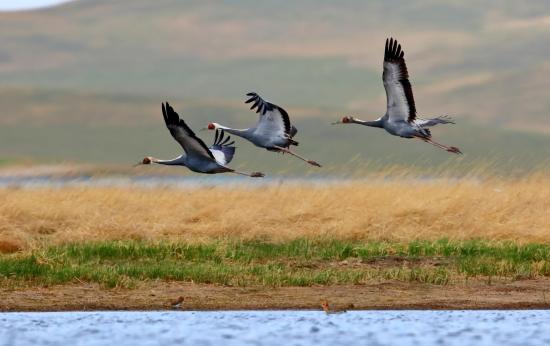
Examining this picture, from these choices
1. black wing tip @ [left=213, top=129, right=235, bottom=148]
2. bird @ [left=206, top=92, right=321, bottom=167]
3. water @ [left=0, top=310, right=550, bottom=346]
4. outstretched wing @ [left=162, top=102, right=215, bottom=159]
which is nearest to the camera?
water @ [left=0, top=310, right=550, bottom=346]

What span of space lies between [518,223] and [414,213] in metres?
1.76

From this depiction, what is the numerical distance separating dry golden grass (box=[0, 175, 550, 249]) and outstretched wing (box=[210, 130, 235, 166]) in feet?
3.41

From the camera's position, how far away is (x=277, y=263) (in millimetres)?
17016

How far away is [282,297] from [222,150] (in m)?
5.85

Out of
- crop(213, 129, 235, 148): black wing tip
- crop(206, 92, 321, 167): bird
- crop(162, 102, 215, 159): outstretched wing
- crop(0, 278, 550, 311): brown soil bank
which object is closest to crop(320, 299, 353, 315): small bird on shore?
crop(0, 278, 550, 311): brown soil bank

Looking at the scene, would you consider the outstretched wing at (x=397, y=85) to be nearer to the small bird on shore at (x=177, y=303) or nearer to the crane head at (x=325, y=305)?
the crane head at (x=325, y=305)

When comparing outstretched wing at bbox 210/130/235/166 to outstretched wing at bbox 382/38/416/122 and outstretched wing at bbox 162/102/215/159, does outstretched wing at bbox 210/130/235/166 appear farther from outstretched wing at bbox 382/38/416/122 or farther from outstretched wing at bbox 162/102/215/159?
outstretched wing at bbox 382/38/416/122

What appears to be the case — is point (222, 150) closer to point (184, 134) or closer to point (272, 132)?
point (272, 132)

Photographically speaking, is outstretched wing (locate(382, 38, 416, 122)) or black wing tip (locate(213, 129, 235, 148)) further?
black wing tip (locate(213, 129, 235, 148))

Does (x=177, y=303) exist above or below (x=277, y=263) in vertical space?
below

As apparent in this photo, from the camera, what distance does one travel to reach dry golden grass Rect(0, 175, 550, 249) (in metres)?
19.7

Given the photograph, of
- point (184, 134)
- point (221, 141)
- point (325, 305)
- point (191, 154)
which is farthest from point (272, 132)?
point (325, 305)

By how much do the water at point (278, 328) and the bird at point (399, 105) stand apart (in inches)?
196

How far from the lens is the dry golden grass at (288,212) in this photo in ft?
64.7
